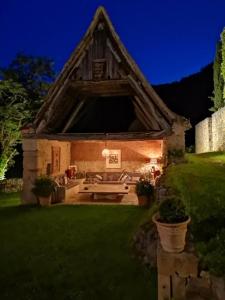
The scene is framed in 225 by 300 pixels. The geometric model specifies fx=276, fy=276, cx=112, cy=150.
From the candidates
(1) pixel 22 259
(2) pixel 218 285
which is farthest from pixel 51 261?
(2) pixel 218 285

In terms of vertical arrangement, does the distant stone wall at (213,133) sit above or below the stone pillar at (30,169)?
above

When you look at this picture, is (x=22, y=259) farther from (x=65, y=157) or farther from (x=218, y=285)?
(x=65, y=157)

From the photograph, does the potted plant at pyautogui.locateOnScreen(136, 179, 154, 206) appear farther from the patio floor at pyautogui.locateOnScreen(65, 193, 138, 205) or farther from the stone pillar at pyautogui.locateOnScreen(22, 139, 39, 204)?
the stone pillar at pyautogui.locateOnScreen(22, 139, 39, 204)

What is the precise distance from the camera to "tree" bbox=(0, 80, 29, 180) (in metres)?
15.9

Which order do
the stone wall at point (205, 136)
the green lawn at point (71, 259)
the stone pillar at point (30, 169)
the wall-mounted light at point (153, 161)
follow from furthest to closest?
the stone wall at point (205, 136) → the wall-mounted light at point (153, 161) → the stone pillar at point (30, 169) → the green lawn at point (71, 259)

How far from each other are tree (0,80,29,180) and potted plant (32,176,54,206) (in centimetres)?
604

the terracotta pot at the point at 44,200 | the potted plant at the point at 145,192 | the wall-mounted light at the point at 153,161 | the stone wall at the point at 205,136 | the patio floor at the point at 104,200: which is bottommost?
the patio floor at the point at 104,200

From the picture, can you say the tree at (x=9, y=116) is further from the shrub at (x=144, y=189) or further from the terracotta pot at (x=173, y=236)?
the terracotta pot at (x=173, y=236)

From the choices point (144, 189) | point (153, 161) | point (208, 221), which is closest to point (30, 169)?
point (144, 189)

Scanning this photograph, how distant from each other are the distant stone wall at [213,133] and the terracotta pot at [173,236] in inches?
511

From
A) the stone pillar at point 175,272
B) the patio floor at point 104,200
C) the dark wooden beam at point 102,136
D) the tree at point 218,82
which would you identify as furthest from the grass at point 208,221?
the tree at point 218,82

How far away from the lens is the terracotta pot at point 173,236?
377cm

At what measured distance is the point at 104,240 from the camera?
22.0 feet

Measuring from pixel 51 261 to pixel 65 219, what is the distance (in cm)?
323
